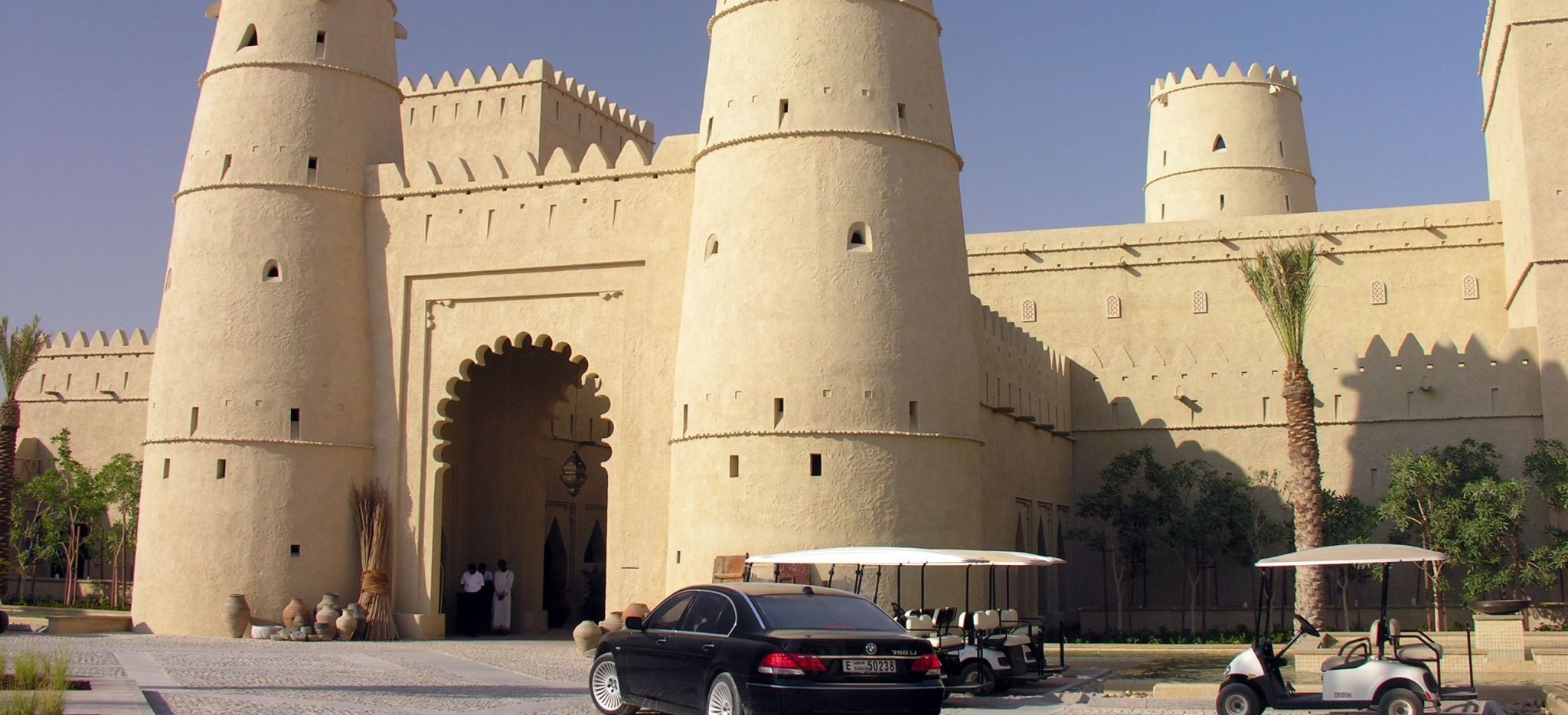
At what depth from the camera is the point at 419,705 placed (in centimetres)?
1307

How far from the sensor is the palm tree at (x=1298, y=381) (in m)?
24.1

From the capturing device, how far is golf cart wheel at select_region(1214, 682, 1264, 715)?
12430mm

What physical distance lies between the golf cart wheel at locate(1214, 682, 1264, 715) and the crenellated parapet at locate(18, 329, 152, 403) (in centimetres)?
3066

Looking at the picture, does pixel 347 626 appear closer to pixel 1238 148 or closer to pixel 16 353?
pixel 16 353

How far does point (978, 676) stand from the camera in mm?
15109

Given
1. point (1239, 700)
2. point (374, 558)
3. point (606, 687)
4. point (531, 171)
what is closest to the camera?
point (606, 687)

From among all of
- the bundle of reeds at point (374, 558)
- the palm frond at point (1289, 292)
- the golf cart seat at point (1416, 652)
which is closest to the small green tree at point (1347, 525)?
the palm frond at point (1289, 292)

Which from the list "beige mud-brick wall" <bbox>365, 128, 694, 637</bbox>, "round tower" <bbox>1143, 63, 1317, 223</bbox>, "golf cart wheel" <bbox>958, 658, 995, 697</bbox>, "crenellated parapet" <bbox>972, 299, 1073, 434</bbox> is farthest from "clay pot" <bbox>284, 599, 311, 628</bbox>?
"round tower" <bbox>1143, 63, 1317, 223</bbox>

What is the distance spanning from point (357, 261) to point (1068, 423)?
14451 mm

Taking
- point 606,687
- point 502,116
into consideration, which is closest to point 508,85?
point 502,116

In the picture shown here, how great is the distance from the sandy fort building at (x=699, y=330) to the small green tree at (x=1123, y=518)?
27.9 inches

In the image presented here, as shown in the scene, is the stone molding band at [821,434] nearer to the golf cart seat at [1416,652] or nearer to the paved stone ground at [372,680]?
the paved stone ground at [372,680]

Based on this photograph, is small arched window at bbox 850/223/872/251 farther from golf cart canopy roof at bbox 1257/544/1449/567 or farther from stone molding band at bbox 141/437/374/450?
stone molding band at bbox 141/437/374/450

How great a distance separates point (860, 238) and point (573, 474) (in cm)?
991
